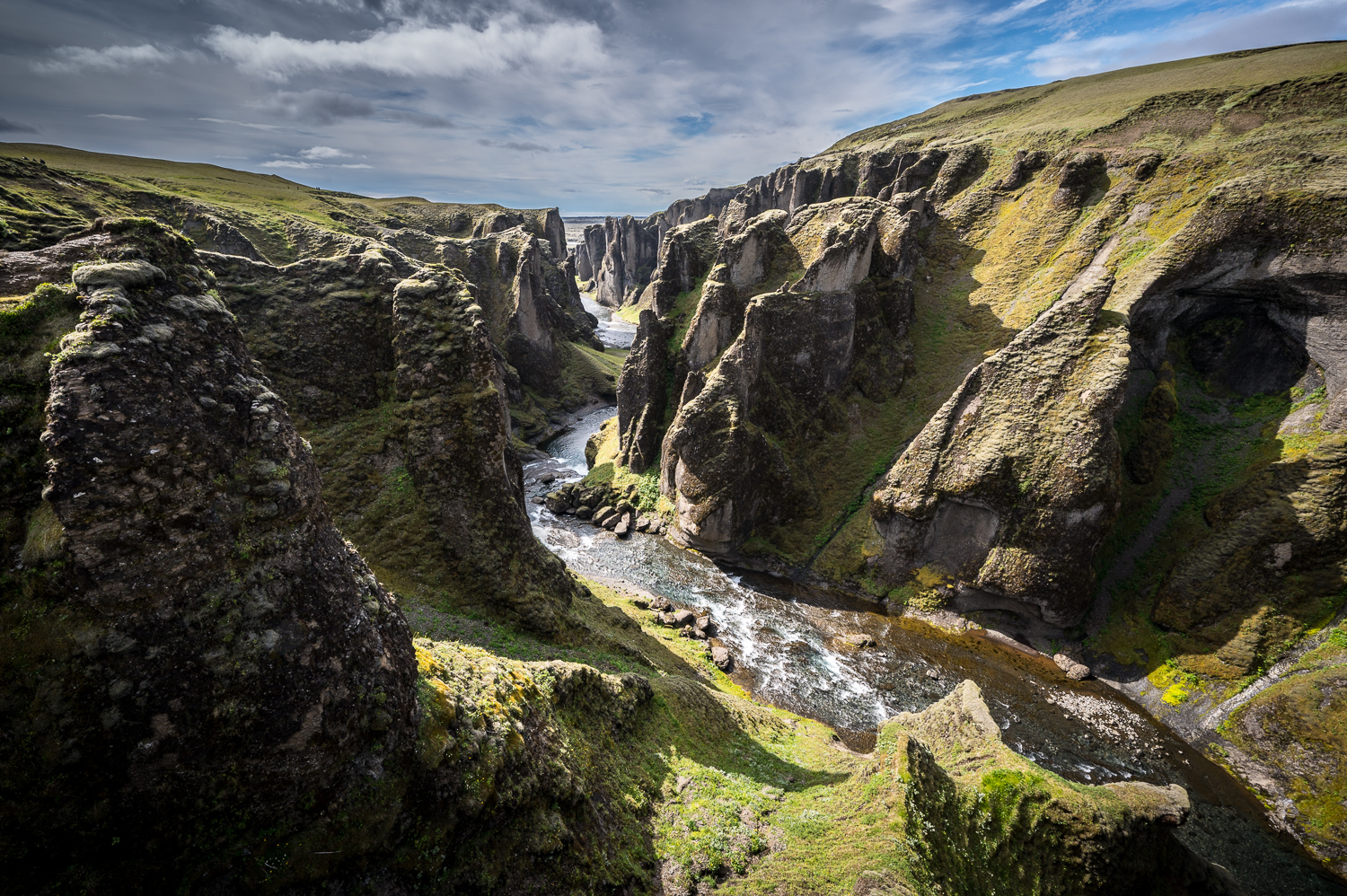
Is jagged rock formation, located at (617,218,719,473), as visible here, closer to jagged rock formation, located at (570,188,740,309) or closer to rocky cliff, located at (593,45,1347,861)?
rocky cliff, located at (593,45,1347,861)

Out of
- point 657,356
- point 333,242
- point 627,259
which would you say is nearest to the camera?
point 657,356

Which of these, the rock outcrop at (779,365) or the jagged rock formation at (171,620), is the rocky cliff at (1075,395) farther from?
the jagged rock formation at (171,620)

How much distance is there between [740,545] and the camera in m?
33.9

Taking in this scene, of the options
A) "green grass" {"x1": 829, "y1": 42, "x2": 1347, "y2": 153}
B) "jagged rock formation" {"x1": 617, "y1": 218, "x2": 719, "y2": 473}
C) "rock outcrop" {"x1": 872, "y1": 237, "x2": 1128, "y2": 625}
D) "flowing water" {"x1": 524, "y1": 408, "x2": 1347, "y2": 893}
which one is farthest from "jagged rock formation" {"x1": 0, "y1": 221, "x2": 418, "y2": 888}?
"green grass" {"x1": 829, "y1": 42, "x2": 1347, "y2": 153}

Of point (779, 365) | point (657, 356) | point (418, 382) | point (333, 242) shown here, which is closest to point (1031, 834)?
point (418, 382)

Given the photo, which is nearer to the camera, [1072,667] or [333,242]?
[1072,667]

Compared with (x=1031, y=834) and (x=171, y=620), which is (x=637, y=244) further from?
(x=171, y=620)

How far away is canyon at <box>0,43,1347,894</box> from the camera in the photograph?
5531 mm

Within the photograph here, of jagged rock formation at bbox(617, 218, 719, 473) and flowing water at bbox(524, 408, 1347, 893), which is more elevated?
jagged rock formation at bbox(617, 218, 719, 473)

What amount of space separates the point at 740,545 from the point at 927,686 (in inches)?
531

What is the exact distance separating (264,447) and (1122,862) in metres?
17.9

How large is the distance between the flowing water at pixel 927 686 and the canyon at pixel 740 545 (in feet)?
0.58

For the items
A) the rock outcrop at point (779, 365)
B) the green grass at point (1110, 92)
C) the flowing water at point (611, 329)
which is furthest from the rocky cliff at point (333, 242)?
the green grass at point (1110, 92)

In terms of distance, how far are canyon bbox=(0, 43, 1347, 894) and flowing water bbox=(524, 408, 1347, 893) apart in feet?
0.58
